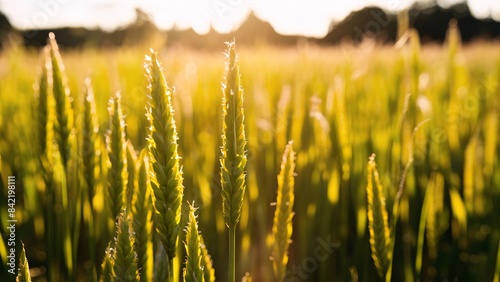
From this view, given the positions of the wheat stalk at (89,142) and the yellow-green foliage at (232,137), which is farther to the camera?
the wheat stalk at (89,142)

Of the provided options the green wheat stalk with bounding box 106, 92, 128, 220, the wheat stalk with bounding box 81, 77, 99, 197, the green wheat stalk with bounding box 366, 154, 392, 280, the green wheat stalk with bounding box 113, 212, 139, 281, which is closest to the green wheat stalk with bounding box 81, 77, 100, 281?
the wheat stalk with bounding box 81, 77, 99, 197

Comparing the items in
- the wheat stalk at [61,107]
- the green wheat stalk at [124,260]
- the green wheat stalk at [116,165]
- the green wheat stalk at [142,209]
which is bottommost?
the green wheat stalk at [124,260]

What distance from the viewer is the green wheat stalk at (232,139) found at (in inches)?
16.1

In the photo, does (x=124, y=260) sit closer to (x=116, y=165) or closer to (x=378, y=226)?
(x=116, y=165)

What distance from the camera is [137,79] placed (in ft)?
9.43

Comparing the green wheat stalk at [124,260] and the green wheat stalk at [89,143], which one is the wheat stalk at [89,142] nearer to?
the green wheat stalk at [89,143]

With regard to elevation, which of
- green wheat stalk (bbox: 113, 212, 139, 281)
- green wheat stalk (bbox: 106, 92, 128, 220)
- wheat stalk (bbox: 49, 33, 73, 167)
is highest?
wheat stalk (bbox: 49, 33, 73, 167)

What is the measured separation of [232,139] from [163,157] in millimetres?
60

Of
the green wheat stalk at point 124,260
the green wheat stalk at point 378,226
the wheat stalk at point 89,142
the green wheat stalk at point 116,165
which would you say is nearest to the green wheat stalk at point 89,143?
the wheat stalk at point 89,142

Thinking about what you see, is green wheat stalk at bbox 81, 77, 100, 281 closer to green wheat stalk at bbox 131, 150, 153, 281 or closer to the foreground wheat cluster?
the foreground wheat cluster

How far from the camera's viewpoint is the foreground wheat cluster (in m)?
0.48

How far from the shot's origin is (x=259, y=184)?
1.45m

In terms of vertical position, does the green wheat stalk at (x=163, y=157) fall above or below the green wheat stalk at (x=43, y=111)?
below

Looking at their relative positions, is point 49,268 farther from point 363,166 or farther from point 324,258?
point 363,166
